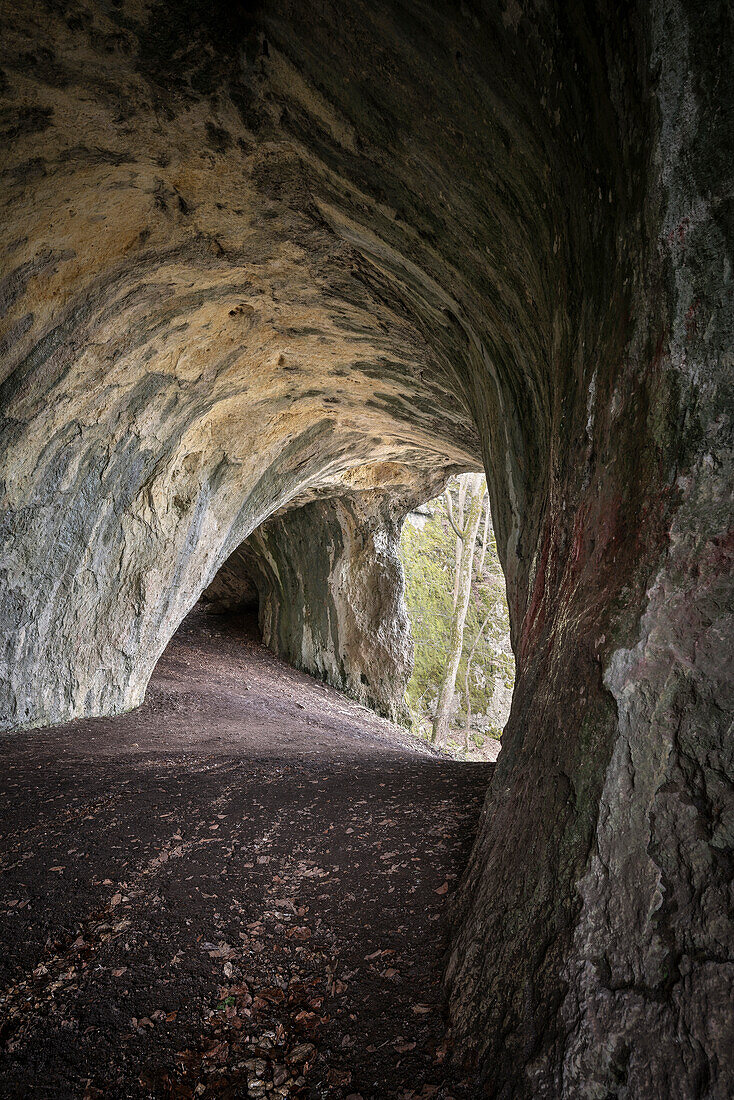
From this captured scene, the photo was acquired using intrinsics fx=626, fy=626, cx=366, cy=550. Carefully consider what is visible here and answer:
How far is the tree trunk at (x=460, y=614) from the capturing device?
517 inches

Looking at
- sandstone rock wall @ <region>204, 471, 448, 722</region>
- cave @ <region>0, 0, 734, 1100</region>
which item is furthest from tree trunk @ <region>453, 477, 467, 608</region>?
cave @ <region>0, 0, 734, 1100</region>

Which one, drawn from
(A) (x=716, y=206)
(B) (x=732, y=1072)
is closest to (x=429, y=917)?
(B) (x=732, y=1072)

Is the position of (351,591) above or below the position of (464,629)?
above

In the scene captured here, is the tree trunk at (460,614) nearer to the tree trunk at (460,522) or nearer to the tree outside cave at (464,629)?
the tree trunk at (460,522)

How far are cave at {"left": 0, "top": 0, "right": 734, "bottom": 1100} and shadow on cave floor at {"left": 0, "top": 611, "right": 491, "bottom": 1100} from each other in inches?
11.4

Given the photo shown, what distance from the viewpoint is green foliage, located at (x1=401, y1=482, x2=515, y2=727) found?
16031 mm

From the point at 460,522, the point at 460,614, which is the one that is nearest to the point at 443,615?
the point at 460,522

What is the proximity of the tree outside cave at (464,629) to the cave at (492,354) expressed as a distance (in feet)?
32.0

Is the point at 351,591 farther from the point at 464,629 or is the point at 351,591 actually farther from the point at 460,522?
the point at 464,629

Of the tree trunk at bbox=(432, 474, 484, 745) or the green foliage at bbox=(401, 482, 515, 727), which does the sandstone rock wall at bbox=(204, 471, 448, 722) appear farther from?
the green foliage at bbox=(401, 482, 515, 727)

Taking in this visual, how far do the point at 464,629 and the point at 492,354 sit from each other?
12389 millimetres

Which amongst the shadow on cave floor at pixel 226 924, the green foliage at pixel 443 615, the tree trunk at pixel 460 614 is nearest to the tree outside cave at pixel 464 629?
the green foliage at pixel 443 615

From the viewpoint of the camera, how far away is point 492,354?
12.7 ft

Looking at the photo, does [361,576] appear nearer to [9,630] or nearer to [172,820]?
[9,630]
